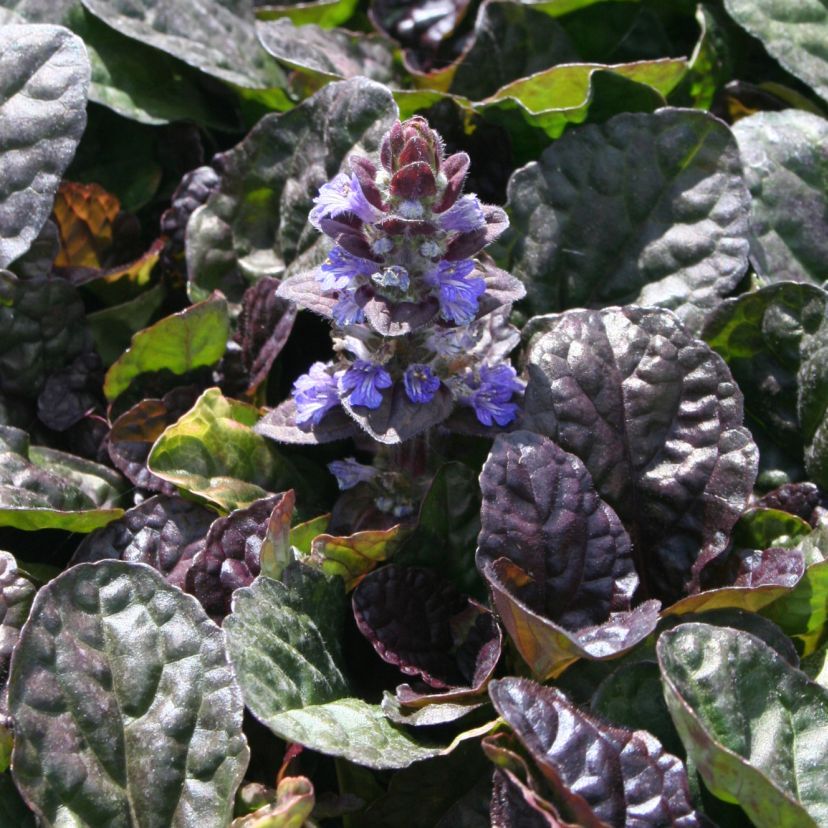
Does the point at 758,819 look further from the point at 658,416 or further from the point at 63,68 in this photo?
the point at 63,68

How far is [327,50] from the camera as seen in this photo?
9.38ft

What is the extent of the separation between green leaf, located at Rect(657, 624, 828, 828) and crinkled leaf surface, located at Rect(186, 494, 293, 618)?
2.54 ft

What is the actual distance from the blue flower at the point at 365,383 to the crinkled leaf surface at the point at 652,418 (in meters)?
0.31

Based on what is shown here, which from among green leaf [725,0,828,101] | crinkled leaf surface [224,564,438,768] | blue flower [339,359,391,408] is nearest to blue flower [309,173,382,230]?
blue flower [339,359,391,408]

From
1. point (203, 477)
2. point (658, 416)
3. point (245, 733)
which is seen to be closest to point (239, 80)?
point (203, 477)

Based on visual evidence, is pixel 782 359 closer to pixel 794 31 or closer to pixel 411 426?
pixel 411 426

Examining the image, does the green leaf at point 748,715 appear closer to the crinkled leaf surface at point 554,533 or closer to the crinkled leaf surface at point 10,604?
the crinkled leaf surface at point 554,533

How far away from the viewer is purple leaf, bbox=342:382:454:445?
6.35 feet

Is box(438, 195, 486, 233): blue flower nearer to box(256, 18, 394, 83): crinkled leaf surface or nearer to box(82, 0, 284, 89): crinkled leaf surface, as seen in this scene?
box(256, 18, 394, 83): crinkled leaf surface

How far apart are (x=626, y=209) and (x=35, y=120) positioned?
1335mm

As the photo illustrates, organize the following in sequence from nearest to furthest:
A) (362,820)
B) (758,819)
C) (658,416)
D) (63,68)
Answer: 1. (758,819)
2. (362,820)
3. (658,416)
4. (63,68)

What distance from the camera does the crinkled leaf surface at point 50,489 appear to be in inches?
82.0

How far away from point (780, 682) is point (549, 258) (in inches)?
44.3

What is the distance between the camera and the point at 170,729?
179 centimetres
